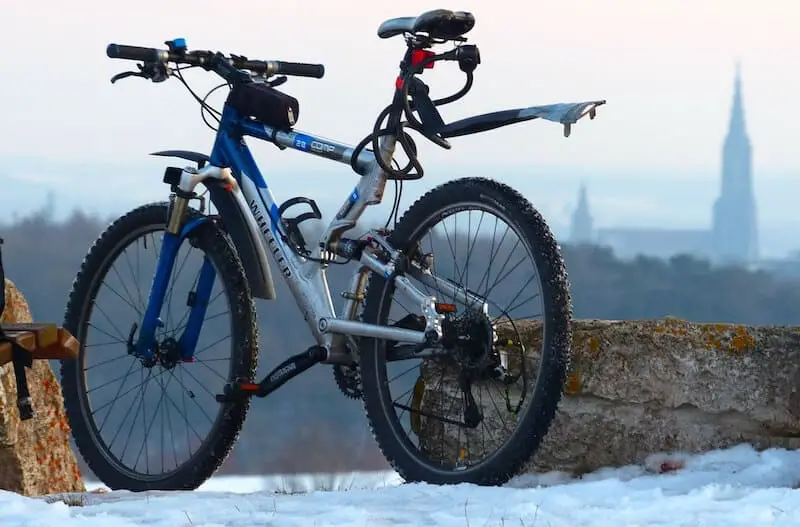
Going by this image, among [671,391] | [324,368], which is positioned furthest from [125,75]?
[324,368]

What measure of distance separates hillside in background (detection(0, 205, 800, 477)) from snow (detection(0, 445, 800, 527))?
44964mm

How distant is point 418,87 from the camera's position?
474 cm

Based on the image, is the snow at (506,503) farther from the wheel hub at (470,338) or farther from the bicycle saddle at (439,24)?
the bicycle saddle at (439,24)

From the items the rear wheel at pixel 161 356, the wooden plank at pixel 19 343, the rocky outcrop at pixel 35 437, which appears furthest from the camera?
the rocky outcrop at pixel 35 437

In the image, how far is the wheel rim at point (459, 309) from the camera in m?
4.46

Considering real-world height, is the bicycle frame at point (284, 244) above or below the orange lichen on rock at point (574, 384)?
above

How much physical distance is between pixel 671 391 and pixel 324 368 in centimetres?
5780

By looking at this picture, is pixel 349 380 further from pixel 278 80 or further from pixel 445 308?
pixel 278 80

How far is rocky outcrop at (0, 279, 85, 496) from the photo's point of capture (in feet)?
18.6

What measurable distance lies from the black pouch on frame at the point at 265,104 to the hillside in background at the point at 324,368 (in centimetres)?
4414

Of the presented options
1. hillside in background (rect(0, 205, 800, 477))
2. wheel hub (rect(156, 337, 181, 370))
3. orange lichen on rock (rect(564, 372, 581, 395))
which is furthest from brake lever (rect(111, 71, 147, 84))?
hillside in background (rect(0, 205, 800, 477))

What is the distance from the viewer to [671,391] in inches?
193

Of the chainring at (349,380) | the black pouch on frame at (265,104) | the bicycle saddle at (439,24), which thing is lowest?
the chainring at (349,380)

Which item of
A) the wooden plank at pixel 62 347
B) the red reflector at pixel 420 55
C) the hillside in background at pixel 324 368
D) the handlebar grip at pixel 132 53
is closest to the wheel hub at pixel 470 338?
the red reflector at pixel 420 55
